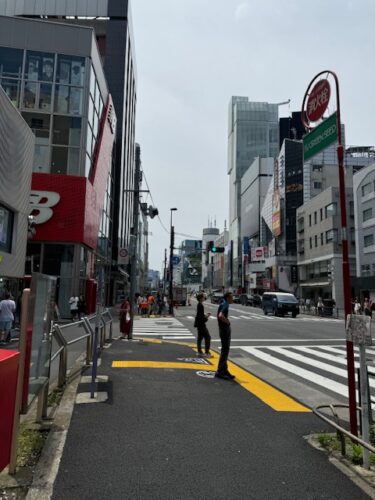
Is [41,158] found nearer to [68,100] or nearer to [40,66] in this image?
[68,100]

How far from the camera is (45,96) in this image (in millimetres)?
29812

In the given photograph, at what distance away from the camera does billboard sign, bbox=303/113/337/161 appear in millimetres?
5297

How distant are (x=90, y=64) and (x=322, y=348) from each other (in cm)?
2591

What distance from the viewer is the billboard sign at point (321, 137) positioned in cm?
530

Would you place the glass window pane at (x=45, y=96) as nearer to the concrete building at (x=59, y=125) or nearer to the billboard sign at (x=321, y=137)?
the concrete building at (x=59, y=125)

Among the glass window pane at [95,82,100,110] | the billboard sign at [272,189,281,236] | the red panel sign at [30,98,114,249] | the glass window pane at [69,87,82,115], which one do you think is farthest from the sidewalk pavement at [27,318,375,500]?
the billboard sign at [272,189,281,236]

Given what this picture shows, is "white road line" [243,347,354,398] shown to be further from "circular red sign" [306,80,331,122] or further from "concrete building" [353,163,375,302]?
"concrete building" [353,163,375,302]

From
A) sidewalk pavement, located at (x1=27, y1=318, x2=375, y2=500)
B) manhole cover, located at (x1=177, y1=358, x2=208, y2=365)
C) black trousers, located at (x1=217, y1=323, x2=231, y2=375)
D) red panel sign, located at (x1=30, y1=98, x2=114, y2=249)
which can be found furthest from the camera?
red panel sign, located at (x1=30, y1=98, x2=114, y2=249)

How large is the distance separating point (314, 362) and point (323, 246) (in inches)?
2010

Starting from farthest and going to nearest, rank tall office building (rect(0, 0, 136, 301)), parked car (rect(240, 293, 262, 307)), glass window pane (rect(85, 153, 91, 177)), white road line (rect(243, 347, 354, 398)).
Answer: parked car (rect(240, 293, 262, 307)), tall office building (rect(0, 0, 136, 301)), glass window pane (rect(85, 153, 91, 177)), white road line (rect(243, 347, 354, 398))

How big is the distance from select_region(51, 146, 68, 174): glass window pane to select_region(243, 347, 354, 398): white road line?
68.4ft

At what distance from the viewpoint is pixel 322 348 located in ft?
50.4

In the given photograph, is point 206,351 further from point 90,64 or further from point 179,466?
point 90,64

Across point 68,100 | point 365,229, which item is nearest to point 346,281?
point 68,100
